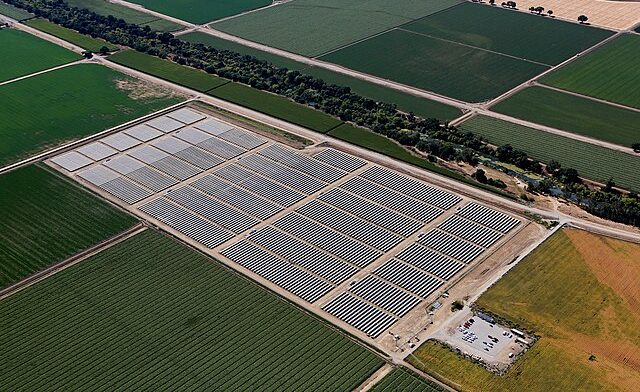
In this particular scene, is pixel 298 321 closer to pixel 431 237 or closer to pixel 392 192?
pixel 431 237

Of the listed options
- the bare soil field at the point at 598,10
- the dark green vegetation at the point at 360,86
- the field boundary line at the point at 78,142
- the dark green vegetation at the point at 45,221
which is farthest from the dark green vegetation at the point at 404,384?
the bare soil field at the point at 598,10

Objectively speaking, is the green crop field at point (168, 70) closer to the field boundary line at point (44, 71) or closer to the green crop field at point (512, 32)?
the field boundary line at point (44, 71)

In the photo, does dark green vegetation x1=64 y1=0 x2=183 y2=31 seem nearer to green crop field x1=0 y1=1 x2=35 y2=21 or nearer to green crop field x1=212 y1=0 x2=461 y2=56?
green crop field x1=0 y1=1 x2=35 y2=21

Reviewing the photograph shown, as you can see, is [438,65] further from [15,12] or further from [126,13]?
[15,12]

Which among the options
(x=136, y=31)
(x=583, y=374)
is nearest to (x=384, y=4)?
(x=136, y=31)

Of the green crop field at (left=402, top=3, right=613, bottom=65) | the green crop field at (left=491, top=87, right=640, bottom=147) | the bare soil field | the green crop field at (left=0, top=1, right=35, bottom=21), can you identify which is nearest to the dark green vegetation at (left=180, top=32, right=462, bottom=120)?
the green crop field at (left=491, top=87, right=640, bottom=147)
